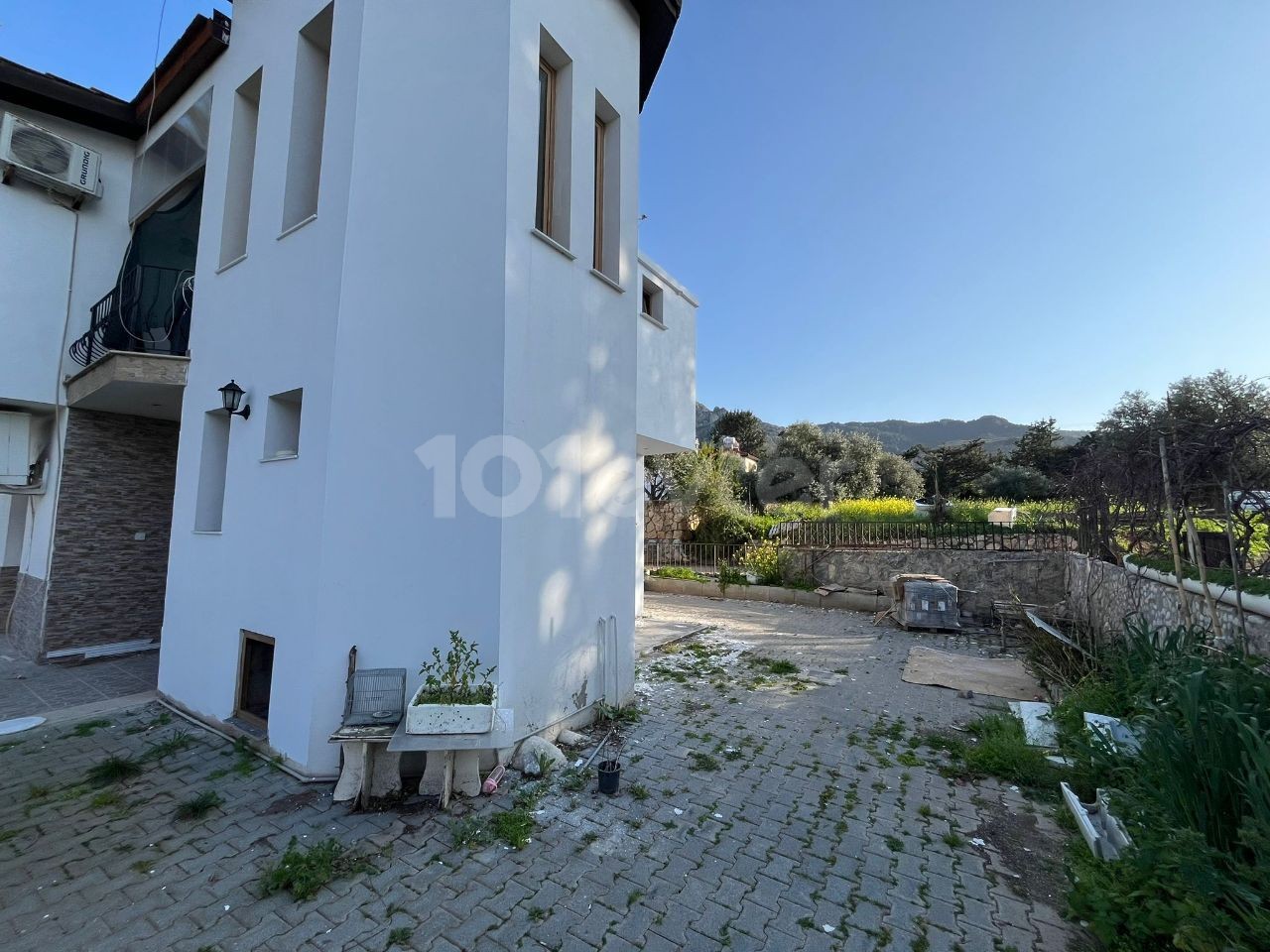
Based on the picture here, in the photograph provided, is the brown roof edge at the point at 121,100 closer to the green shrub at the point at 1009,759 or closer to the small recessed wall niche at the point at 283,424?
the small recessed wall niche at the point at 283,424

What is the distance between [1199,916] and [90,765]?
7.68 m

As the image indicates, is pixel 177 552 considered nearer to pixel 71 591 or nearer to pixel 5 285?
pixel 71 591

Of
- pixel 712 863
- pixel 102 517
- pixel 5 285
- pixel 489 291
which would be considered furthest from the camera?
pixel 102 517

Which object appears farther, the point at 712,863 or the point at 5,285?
the point at 5,285

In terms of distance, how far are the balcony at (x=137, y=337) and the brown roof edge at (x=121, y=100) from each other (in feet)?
8.97

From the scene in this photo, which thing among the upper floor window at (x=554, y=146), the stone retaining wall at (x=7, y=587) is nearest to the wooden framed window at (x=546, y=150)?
the upper floor window at (x=554, y=146)

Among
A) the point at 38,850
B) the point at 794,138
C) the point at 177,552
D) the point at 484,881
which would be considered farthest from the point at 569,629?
the point at 794,138

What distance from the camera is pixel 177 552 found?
19.7 feet

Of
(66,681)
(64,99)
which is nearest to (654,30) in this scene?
(64,99)

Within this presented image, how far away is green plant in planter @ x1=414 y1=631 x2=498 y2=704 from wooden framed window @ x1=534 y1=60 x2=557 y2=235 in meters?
4.21

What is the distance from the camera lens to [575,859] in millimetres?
3326

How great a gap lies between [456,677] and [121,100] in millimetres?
11142

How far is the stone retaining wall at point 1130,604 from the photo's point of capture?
392 cm

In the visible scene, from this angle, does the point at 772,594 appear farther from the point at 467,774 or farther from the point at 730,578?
the point at 467,774
